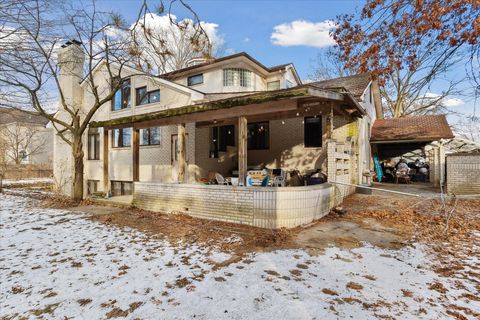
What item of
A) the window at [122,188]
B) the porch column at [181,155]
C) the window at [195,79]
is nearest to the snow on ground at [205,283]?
the porch column at [181,155]

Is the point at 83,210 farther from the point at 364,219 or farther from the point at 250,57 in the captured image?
the point at 250,57

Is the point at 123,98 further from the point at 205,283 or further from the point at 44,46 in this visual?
the point at 205,283

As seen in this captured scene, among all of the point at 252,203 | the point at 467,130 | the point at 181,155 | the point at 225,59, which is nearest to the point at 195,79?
the point at 225,59

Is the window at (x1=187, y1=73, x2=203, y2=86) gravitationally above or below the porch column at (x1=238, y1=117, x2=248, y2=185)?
above

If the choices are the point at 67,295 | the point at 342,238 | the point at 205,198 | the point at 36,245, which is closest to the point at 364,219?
the point at 342,238

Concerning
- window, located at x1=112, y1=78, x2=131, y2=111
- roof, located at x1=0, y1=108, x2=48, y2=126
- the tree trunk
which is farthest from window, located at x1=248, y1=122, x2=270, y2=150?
roof, located at x1=0, y1=108, x2=48, y2=126

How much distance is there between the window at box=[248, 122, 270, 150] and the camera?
12562 mm

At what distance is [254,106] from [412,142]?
13036mm

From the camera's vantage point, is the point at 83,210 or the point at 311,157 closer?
the point at 83,210

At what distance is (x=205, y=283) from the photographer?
11.3 ft

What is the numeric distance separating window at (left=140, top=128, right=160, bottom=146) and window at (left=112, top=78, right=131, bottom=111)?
2.20m

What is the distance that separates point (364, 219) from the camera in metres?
6.68

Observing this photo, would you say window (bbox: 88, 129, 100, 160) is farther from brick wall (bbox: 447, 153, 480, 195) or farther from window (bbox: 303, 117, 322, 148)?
brick wall (bbox: 447, 153, 480, 195)

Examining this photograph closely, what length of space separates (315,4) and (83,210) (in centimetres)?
940
